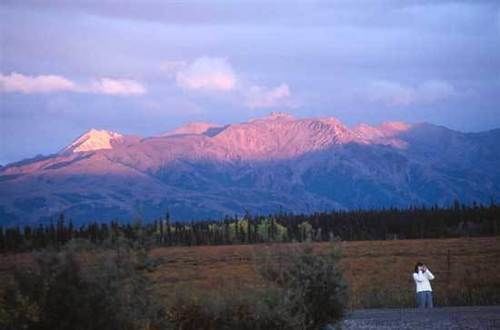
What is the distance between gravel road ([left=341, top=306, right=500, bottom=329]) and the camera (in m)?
25.6

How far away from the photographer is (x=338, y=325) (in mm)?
23312

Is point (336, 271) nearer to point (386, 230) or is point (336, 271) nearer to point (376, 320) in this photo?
point (376, 320)

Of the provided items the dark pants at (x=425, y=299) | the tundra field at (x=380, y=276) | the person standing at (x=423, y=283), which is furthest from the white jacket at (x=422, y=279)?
the tundra field at (x=380, y=276)

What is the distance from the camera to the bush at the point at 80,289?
53.6 feet

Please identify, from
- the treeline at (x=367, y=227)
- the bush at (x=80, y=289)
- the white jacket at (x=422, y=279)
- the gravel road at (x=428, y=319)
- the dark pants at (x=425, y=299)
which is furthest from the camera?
the treeline at (x=367, y=227)

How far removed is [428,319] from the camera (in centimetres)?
2753

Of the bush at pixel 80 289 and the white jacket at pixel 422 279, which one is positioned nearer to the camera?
the bush at pixel 80 289

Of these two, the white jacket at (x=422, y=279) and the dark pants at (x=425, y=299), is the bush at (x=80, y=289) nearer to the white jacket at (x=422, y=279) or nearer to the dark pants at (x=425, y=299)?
the white jacket at (x=422, y=279)

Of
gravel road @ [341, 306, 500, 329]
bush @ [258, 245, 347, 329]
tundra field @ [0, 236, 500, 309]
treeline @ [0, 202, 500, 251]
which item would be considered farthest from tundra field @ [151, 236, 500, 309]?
treeline @ [0, 202, 500, 251]

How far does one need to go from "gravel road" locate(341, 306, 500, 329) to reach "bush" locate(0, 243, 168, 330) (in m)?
11.3

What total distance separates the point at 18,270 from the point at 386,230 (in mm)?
151724

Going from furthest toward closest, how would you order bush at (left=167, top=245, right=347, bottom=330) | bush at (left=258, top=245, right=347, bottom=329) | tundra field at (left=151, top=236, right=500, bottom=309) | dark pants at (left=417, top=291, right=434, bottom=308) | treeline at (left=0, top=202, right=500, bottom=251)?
treeline at (left=0, top=202, right=500, bottom=251) < tundra field at (left=151, top=236, right=500, bottom=309) < dark pants at (left=417, top=291, right=434, bottom=308) < bush at (left=258, top=245, right=347, bottom=329) < bush at (left=167, top=245, right=347, bottom=330)

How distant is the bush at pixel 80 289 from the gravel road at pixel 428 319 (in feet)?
37.1

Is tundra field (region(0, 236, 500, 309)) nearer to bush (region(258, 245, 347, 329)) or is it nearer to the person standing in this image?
bush (region(258, 245, 347, 329))
